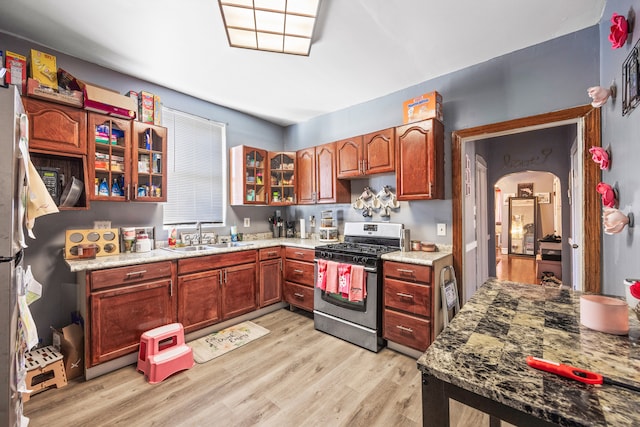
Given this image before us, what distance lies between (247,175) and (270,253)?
1151mm

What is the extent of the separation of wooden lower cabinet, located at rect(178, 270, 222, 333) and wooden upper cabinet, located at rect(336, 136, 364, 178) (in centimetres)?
189

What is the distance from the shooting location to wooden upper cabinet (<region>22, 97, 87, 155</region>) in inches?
83.5

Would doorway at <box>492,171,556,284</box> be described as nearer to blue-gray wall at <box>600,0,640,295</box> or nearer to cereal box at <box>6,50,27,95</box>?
blue-gray wall at <box>600,0,640,295</box>

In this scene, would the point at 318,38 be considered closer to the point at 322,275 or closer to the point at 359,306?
the point at 322,275

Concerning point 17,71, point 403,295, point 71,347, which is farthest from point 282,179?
point 71,347

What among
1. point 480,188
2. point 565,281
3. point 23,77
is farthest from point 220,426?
point 565,281

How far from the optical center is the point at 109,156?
8.39 ft

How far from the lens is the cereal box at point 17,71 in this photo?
2049 mm

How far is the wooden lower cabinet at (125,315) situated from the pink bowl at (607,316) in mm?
2906

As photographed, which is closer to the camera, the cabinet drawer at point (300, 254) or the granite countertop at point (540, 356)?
the granite countertop at point (540, 356)

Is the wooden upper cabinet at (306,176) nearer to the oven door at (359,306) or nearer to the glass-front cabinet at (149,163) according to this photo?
the oven door at (359,306)

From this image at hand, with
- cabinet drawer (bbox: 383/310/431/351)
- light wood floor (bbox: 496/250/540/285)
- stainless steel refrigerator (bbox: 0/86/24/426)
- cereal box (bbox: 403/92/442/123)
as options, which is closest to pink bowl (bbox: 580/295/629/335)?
cabinet drawer (bbox: 383/310/431/351)

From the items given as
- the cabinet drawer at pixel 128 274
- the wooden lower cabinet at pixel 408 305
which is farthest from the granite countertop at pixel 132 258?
the wooden lower cabinet at pixel 408 305

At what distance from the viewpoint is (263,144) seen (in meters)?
4.29
